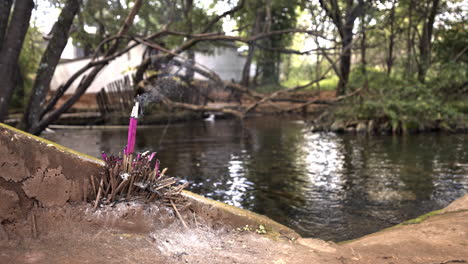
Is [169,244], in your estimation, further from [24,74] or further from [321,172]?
[24,74]

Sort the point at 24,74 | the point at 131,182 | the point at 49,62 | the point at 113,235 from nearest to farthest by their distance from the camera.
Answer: the point at 113,235 → the point at 131,182 → the point at 49,62 → the point at 24,74

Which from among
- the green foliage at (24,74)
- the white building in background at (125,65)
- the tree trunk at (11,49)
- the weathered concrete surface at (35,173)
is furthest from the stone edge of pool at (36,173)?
the green foliage at (24,74)

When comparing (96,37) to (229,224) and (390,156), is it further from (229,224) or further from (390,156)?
(229,224)

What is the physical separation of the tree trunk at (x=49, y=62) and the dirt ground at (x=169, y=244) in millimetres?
6003

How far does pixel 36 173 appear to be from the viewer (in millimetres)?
3691

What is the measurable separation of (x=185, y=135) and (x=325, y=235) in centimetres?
1303

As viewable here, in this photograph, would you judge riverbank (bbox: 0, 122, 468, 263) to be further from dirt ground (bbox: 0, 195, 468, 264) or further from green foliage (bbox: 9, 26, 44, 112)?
green foliage (bbox: 9, 26, 44, 112)

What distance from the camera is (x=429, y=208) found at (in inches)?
290

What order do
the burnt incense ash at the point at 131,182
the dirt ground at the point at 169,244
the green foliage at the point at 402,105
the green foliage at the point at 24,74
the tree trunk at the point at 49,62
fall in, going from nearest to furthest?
the dirt ground at the point at 169,244
the burnt incense ash at the point at 131,182
the tree trunk at the point at 49,62
the green foliage at the point at 402,105
the green foliage at the point at 24,74

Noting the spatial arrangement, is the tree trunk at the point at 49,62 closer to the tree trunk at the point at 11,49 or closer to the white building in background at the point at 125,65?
the tree trunk at the point at 11,49

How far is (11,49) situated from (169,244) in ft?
19.0

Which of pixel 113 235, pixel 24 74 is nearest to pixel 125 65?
pixel 24 74

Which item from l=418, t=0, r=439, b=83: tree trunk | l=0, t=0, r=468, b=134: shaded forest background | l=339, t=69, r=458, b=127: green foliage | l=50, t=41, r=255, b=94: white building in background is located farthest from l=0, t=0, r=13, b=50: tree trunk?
l=418, t=0, r=439, b=83: tree trunk

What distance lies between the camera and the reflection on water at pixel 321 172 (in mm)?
7191
